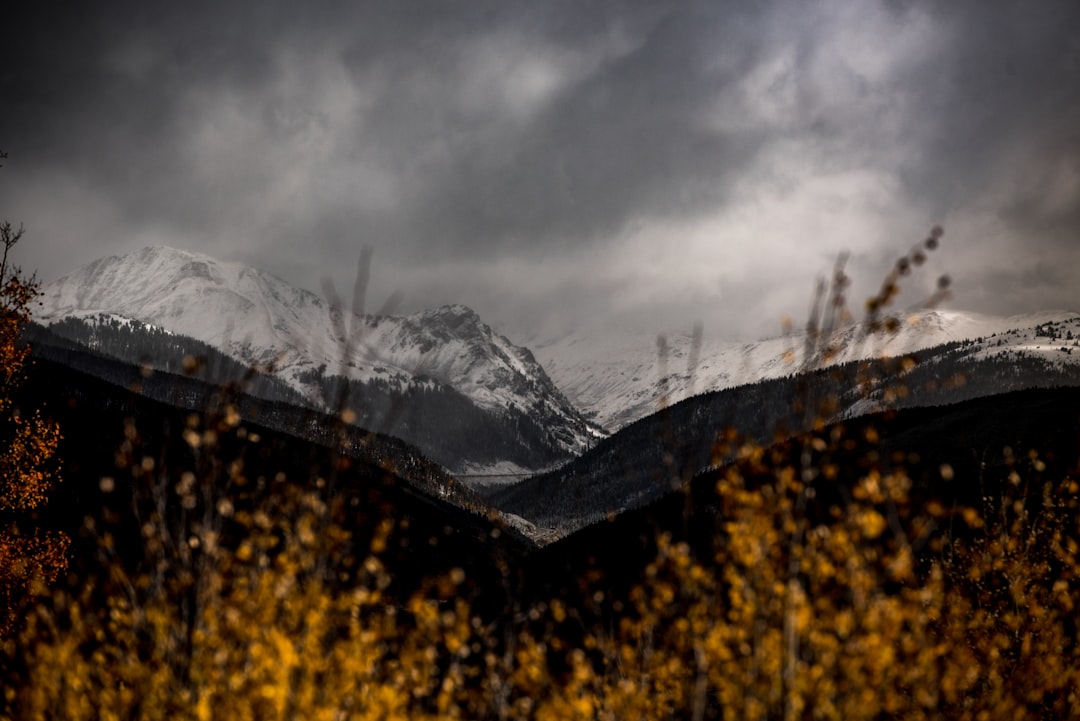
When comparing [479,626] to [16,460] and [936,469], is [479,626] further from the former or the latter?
[936,469]

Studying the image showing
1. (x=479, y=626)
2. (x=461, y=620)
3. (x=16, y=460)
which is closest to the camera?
(x=479, y=626)

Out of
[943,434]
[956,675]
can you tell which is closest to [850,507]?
[956,675]

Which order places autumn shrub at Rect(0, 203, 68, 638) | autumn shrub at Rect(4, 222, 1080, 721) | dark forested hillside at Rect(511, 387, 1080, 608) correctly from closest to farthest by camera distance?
1. autumn shrub at Rect(4, 222, 1080, 721)
2. autumn shrub at Rect(0, 203, 68, 638)
3. dark forested hillside at Rect(511, 387, 1080, 608)

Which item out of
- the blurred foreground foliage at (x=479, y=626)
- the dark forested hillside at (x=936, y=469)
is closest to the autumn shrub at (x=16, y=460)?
the blurred foreground foliage at (x=479, y=626)

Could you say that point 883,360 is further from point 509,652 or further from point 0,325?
point 0,325

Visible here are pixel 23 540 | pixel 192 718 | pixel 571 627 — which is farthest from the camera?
pixel 571 627

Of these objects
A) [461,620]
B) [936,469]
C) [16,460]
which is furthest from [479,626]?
[936,469]

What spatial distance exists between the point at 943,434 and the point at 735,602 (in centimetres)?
10348

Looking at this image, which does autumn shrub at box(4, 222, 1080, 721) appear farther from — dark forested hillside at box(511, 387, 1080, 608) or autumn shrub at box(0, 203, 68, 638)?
dark forested hillside at box(511, 387, 1080, 608)

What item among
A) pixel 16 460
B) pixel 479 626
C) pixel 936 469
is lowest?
pixel 479 626

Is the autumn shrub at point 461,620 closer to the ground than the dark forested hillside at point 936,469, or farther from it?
closer to the ground

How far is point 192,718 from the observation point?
12.1 metres

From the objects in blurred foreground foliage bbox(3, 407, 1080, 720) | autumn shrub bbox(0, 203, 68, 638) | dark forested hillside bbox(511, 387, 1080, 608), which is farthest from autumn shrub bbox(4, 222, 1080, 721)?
dark forested hillside bbox(511, 387, 1080, 608)

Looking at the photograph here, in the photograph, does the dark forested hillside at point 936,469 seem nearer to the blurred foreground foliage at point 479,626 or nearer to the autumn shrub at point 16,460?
the autumn shrub at point 16,460
